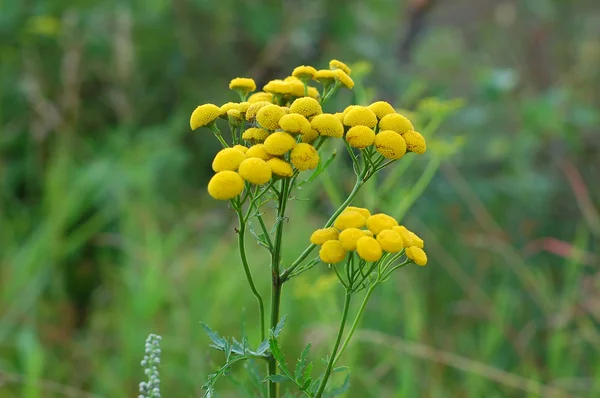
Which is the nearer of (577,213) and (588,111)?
(588,111)

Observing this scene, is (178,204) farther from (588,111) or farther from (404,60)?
(588,111)

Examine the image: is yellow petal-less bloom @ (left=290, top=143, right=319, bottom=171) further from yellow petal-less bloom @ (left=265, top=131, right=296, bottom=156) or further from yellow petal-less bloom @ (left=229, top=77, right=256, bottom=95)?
yellow petal-less bloom @ (left=229, top=77, right=256, bottom=95)

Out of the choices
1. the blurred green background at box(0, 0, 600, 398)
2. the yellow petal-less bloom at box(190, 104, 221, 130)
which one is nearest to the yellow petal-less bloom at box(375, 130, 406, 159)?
the yellow petal-less bloom at box(190, 104, 221, 130)

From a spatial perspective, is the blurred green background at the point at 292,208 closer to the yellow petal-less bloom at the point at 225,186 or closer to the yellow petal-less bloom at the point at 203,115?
the yellow petal-less bloom at the point at 203,115

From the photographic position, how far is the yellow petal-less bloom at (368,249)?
2.51 feet

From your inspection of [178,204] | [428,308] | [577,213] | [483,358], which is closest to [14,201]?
[178,204]

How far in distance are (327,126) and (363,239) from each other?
0.15 m

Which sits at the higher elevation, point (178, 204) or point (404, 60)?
point (404, 60)

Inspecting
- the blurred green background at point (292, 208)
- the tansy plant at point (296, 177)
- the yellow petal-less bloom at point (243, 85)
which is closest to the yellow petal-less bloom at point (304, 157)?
the tansy plant at point (296, 177)

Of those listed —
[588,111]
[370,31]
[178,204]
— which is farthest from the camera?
[370,31]

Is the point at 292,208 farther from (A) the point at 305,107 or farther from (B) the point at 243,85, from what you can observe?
(A) the point at 305,107

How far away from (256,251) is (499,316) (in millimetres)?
1132

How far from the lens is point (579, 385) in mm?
2209

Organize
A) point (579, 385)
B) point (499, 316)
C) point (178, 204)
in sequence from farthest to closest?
point (178, 204), point (499, 316), point (579, 385)
